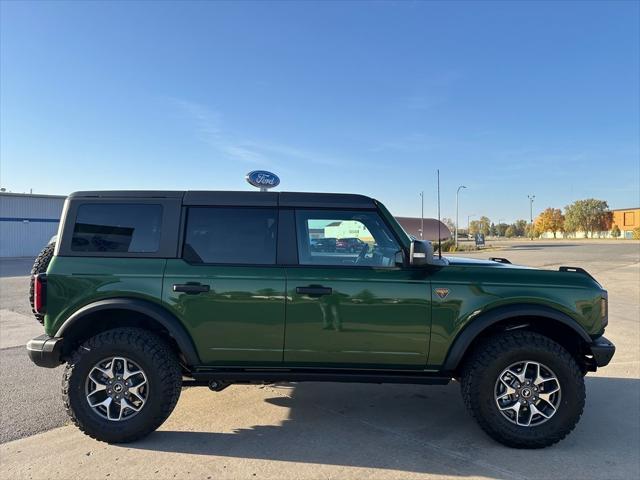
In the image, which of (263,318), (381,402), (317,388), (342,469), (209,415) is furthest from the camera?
(317,388)

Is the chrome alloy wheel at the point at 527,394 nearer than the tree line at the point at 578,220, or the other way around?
the chrome alloy wheel at the point at 527,394

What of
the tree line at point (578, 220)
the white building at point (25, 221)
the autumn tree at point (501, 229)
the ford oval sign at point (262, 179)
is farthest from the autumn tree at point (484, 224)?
the ford oval sign at point (262, 179)

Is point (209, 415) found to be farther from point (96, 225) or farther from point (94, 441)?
point (96, 225)

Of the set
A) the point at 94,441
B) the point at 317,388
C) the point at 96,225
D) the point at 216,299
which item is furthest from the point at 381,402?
the point at 96,225

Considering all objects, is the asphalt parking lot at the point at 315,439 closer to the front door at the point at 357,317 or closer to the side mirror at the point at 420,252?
the front door at the point at 357,317

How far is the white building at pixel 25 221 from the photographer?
30312 mm

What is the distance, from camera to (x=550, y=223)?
113 metres

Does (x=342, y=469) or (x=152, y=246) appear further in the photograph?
(x=152, y=246)

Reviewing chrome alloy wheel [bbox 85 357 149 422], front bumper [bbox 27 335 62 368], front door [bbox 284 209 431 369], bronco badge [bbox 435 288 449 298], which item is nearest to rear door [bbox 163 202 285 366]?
front door [bbox 284 209 431 369]

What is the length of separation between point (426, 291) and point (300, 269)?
103 cm

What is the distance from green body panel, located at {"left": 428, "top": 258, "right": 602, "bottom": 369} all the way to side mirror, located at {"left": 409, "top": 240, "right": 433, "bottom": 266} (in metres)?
0.20

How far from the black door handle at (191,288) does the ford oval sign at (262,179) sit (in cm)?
253

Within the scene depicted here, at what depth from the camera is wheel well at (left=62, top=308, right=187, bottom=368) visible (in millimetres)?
3611

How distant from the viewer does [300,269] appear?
11.6 feet
